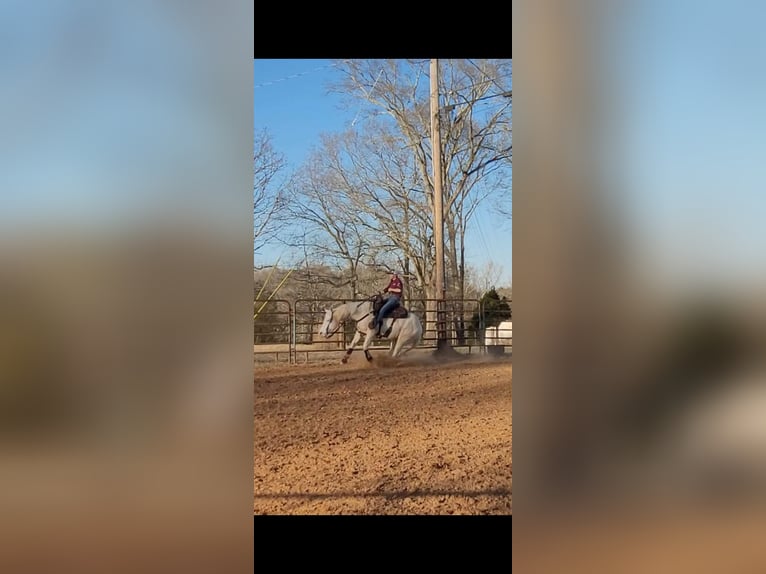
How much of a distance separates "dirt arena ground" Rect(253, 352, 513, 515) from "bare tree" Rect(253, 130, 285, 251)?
7.52 ft

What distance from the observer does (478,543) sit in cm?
295

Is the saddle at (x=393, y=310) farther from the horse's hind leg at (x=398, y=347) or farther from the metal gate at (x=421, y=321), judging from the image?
the horse's hind leg at (x=398, y=347)

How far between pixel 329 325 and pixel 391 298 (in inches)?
45.6

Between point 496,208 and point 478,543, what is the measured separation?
7.39m

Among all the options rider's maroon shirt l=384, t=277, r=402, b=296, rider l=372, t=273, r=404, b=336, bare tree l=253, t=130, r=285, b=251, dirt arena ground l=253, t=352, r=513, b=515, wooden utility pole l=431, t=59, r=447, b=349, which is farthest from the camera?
wooden utility pole l=431, t=59, r=447, b=349

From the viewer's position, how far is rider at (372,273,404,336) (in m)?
9.02
